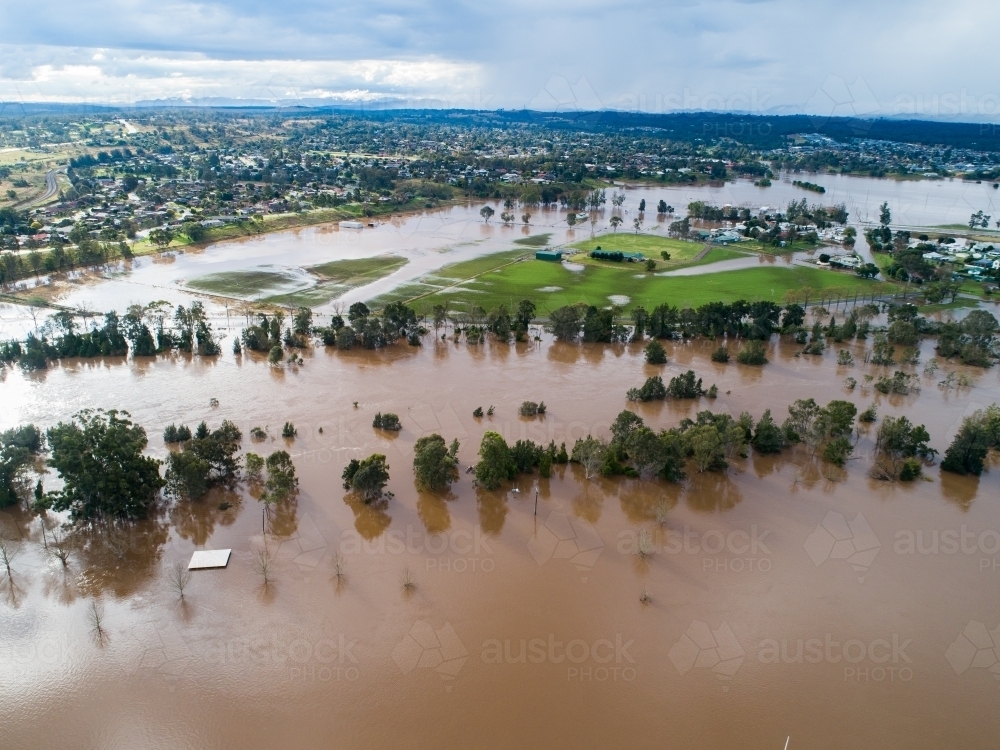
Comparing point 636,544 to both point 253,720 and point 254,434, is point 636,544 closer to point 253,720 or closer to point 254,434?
point 253,720

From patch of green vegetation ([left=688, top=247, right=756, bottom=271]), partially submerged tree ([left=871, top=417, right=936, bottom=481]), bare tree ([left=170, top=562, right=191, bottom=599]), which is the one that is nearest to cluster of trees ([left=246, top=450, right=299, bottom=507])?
bare tree ([left=170, top=562, right=191, bottom=599])

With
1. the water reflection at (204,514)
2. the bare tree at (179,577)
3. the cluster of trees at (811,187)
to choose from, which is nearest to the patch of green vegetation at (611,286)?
the water reflection at (204,514)

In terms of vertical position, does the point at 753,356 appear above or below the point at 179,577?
above

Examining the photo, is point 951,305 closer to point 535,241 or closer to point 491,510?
point 535,241

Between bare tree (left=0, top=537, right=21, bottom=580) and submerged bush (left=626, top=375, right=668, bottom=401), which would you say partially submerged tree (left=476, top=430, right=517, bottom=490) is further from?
bare tree (left=0, top=537, right=21, bottom=580)

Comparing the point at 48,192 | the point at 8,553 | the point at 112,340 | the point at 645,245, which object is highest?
the point at 48,192

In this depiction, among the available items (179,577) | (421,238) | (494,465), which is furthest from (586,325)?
(421,238)

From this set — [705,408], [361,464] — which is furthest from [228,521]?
[705,408]
